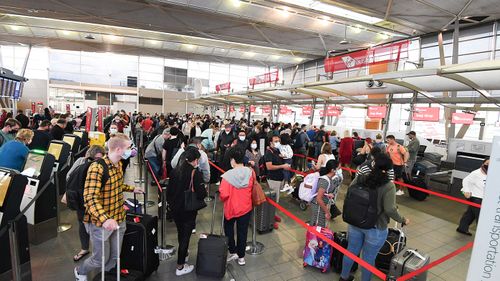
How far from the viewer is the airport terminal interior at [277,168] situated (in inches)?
113

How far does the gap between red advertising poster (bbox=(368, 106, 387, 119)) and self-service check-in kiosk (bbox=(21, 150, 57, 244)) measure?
9.89 meters

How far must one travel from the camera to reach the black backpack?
2895 mm

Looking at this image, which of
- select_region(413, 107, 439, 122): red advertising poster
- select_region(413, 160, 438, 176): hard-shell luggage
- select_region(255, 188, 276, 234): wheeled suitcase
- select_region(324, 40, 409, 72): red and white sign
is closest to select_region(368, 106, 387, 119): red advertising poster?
select_region(413, 107, 439, 122): red advertising poster

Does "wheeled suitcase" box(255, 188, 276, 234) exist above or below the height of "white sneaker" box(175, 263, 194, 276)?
above

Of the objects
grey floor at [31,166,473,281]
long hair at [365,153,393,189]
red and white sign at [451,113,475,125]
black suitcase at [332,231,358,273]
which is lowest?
grey floor at [31,166,473,281]

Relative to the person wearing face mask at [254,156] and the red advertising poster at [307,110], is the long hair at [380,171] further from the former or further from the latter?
the red advertising poster at [307,110]

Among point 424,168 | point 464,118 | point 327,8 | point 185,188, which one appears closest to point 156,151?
point 185,188

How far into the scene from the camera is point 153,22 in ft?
49.3

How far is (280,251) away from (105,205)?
9.18 ft

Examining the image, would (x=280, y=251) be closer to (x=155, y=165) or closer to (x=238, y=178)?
(x=238, y=178)

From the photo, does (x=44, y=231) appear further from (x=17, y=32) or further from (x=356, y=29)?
(x=17, y=32)

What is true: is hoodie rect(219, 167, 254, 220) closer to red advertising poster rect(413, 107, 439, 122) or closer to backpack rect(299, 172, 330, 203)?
backpack rect(299, 172, 330, 203)

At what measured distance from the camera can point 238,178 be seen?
3.37m

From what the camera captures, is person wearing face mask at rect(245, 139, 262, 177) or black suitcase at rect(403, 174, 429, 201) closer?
person wearing face mask at rect(245, 139, 262, 177)
